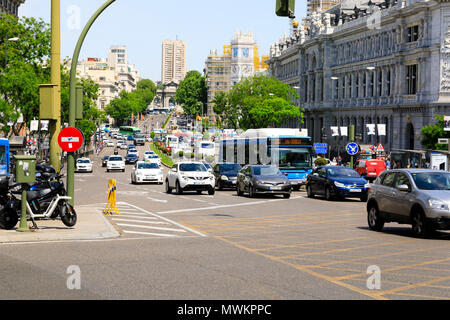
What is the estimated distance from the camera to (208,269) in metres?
11.7

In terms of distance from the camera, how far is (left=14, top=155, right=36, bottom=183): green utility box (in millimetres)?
16453

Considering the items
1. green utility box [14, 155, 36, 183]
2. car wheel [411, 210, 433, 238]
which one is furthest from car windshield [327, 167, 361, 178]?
green utility box [14, 155, 36, 183]

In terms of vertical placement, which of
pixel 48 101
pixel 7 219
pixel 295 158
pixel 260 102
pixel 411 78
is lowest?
pixel 7 219

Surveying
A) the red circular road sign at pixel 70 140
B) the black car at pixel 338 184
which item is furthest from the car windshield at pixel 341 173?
the red circular road sign at pixel 70 140

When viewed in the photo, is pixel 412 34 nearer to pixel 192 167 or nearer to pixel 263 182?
pixel 192 167

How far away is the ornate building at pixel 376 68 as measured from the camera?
241ft

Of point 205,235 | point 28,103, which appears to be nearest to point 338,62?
point 28,103

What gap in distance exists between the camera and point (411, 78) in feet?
257

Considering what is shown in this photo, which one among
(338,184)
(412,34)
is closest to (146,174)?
(338,184)

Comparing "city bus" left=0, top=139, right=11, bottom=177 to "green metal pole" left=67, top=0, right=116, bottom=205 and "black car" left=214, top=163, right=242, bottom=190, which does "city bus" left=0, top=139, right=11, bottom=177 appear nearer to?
"black car" left=214, top=163, right=242, bottom=190

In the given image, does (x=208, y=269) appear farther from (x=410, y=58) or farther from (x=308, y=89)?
(x=308, y=89)

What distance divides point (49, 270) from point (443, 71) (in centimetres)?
6628

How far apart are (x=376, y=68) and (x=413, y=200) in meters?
72.8

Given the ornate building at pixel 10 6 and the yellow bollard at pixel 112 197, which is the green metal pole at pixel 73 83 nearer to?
the yellow bollard at pixel 112 197
